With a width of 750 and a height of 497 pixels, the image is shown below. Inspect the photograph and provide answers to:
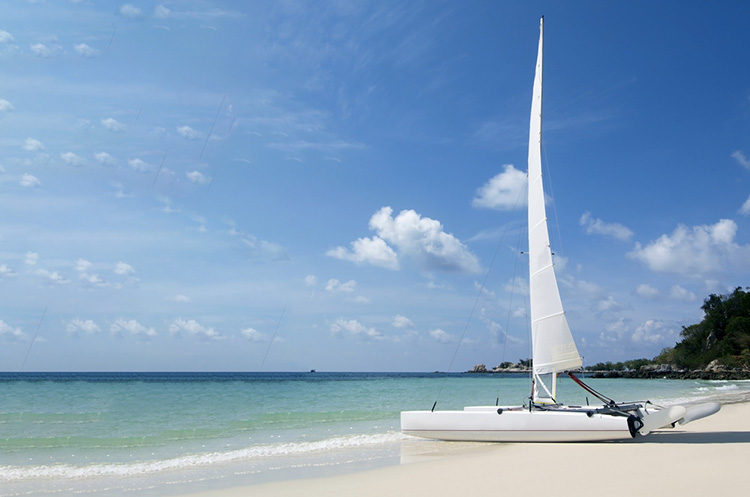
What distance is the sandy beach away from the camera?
7.39m

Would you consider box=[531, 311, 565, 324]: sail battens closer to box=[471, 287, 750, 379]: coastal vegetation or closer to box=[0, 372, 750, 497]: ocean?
box=[0, 372, 750, 497]: ocean

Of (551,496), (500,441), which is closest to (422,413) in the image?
(500,441)

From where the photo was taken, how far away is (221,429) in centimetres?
1606

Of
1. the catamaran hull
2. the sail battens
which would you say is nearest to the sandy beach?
the catamaran hull

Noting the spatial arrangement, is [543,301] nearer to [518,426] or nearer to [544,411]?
[544,411]

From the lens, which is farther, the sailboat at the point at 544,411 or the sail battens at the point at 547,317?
the sail battens at the point at 547,317

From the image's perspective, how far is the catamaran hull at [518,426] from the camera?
11.7 m

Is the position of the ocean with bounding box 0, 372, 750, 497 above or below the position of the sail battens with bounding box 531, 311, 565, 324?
below

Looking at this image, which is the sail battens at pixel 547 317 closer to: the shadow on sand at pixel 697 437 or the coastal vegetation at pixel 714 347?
the shadow on sand at pixel 697 437

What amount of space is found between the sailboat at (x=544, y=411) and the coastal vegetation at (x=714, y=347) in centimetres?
6492

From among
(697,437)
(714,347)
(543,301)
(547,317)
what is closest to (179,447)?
(547,317)

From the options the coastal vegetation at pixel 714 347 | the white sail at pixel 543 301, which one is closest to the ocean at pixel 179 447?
the white sail at pixel 543 301

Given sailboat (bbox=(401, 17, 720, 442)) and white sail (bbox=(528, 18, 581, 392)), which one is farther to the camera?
white sail (bbox=(528, 18, 581, 392))

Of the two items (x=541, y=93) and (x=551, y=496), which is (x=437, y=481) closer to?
(x=551, y=496)
